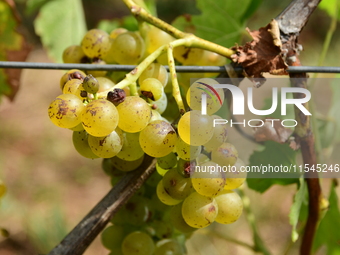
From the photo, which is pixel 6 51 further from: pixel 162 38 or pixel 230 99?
pixel 230 99

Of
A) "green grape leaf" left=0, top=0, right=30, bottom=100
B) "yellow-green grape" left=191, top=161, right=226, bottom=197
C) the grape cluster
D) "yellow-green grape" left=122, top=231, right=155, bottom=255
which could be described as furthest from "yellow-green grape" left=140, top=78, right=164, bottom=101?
"green grape leaf" left=0, top=0, right=30, bottom=100

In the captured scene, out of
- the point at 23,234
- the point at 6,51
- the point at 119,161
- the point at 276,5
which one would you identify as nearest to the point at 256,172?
the point at 119,161

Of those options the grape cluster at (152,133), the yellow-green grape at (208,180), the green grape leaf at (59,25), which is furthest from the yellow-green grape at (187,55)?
the green grape leaf at (59,25)

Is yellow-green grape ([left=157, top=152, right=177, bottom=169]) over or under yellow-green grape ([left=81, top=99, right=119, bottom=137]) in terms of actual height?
under

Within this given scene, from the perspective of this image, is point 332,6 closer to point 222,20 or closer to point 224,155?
point 222,20

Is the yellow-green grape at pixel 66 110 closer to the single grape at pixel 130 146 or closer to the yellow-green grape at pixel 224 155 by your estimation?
the single grape at pixel 130 146

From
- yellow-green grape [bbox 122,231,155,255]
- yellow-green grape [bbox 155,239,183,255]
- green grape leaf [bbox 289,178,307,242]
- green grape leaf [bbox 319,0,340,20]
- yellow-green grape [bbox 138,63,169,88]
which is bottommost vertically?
yellow-green grape [bbox 155,239,183,255]

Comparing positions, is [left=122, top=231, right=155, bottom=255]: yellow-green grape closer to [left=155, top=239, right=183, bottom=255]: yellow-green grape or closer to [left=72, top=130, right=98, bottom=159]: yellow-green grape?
[left=155, top=239, right=183, bottom=255]: yellow-green grape
